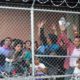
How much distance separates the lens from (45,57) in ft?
32.5

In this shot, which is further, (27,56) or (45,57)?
(45,57)

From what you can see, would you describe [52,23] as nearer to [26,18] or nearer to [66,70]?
[26,18]

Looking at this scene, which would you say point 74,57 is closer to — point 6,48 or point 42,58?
point 42,58

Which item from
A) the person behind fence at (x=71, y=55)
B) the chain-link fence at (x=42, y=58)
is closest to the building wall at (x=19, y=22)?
the chain-link fence at (x=42, y=58)

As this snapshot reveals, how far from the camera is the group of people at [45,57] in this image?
9.62 meters

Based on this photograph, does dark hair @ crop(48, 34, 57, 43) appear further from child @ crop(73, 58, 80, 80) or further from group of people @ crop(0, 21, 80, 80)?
child @ crop(73, 58, 80, 80)

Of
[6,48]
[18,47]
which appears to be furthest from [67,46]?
[6,48]

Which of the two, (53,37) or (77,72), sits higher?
(53,37)

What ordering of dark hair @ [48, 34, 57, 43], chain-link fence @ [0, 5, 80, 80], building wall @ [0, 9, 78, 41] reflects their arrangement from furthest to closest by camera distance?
building wall @ [0, 9, 78, 41] < dark hair @ [48, 34, 57, 43] < chain-link fence @ [0, 5, 80, 80]

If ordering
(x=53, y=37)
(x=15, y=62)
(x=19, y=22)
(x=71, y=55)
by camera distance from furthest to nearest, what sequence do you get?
(x=19, y=22) < (x=53, y=37) < (x=71, y=55) < (x=15, y=62)

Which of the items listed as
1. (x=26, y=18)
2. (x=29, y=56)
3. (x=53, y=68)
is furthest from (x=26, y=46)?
(x=26, y=18)

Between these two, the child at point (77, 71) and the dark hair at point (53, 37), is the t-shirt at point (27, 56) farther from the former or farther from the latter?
the child at point (77, 71)

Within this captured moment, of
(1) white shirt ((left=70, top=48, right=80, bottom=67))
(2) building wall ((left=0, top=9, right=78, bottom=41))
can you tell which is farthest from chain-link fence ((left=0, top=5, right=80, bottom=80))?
(2) building wall ((left=0, top=9, right=78, bottom=41))

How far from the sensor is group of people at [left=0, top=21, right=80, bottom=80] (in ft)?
31.6
